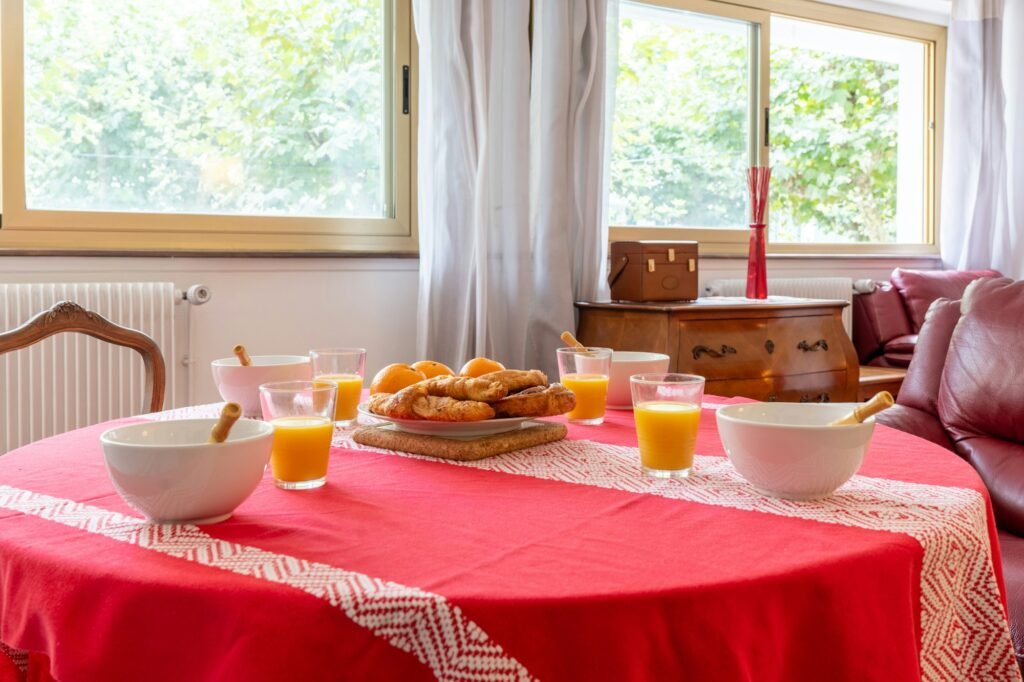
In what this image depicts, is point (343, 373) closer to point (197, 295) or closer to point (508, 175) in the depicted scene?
point (197, 295)

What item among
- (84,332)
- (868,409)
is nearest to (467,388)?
(868,409)

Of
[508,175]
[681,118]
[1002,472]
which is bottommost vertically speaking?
[1002,472]

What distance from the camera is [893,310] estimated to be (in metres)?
4.32

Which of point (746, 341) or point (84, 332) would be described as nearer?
point (84, 332)

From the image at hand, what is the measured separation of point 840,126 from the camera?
4.66 meters

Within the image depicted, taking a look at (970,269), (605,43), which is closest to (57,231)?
(605,43)

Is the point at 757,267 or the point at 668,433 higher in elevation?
the point at 757,267

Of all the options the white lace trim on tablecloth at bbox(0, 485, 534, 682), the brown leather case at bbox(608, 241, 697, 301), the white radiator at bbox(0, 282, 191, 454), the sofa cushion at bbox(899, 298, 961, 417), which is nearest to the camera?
the white lace trim on tablecloth at bbox(0, 485, 534, 682)

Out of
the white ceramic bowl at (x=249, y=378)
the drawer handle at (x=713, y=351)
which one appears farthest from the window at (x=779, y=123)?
the white ceramic bowl at (x=249, y=378)

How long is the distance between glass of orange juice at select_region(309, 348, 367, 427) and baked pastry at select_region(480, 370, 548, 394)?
242 millimetres

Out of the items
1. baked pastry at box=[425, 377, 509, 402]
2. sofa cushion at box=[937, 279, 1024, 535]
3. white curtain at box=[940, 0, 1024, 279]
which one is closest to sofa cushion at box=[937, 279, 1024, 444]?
sofa cushion at box=[937, 279, 1024, 535]

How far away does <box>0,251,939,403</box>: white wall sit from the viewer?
2719 millimetres

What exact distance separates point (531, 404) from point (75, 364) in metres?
1.81

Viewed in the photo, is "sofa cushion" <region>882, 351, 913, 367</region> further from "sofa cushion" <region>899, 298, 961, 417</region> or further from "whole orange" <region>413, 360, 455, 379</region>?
"whole orange" <region>413, 360, 455, 379</region>
